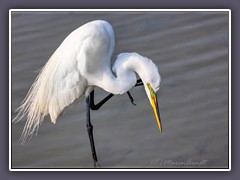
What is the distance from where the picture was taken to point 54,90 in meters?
4.87

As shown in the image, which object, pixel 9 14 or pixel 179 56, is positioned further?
pixel 179 56

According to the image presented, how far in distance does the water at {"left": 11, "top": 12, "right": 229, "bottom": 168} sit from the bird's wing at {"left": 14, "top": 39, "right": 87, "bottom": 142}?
50mm

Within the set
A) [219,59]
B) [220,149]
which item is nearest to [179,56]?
[219,59]

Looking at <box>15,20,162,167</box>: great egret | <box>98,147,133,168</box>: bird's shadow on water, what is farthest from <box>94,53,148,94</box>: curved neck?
<box>98,147,133,168</box>: bird's shadow on water

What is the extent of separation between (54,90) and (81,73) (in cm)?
18

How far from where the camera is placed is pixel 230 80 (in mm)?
4832

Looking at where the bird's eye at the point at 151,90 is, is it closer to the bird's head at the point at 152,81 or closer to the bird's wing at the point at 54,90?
the bird's head at the point at 152,81

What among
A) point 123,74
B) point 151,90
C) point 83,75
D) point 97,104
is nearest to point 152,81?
point 151,90

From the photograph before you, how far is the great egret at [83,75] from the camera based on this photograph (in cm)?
474

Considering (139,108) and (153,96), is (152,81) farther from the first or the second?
(139,108)

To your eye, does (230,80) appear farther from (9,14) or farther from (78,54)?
(9,14)

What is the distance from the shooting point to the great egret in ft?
15.6

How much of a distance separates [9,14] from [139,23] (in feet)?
2.26

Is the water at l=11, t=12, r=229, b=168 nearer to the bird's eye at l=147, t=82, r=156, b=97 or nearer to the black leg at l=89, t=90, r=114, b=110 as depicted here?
the black leg at l=89, t=90, r=114, b=110
